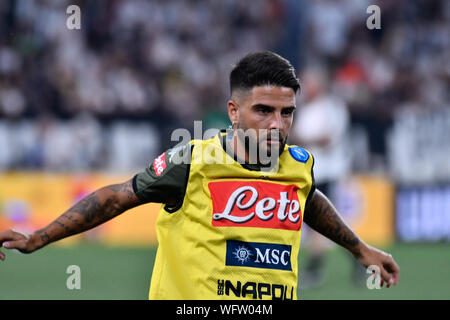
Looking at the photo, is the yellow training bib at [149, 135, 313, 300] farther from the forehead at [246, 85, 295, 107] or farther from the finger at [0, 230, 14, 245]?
the finger at [0, 230, 14, 245]

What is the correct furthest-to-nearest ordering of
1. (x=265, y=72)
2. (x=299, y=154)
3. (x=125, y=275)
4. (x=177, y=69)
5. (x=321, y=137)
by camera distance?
(x=177, y=69), (x=321, y=137), (x=125, y=275), (x=299, y=154), (x=265, y=72)

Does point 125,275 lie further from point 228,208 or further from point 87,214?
point 228,208

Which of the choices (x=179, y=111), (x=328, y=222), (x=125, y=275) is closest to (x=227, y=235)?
(x=328, y=222)

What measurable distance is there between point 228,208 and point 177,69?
567 inches

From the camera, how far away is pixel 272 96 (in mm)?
4098

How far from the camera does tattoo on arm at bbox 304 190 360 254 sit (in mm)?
A: 4500

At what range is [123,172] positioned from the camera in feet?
45.2

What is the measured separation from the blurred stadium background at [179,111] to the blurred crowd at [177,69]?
3cm

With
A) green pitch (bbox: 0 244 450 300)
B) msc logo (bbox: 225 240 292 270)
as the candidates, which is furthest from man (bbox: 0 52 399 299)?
green pitch (bbox: 0 244 450 300)

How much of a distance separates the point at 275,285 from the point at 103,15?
15.3 metres

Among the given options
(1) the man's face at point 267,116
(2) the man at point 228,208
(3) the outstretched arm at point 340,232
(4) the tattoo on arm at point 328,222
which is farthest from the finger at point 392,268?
(1) the man's face at point 267,116

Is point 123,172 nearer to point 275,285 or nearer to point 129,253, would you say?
point 129,253

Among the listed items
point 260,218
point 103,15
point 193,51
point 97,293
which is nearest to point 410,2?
point 193,51

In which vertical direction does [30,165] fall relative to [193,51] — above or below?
below
